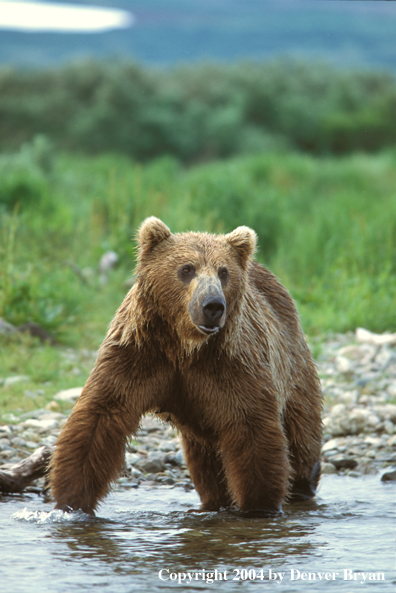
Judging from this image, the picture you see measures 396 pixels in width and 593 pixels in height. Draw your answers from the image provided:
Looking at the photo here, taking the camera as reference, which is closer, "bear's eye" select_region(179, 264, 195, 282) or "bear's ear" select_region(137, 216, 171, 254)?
"bear's eye" select_region(179, 264, 195, 282)

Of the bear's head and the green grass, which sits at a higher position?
the green grass

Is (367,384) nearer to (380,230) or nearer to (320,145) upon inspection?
(380,230)

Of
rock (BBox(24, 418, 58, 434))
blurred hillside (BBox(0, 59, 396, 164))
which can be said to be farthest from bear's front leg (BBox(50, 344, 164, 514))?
blurred hillside (BBox(0, 59, 396, 164))

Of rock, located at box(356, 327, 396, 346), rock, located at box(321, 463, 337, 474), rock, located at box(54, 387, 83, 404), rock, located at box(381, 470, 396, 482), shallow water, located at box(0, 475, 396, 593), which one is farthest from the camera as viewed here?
rock, located at box(356, 327, 396, 346)

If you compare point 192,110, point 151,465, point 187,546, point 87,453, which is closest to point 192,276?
point 87,453

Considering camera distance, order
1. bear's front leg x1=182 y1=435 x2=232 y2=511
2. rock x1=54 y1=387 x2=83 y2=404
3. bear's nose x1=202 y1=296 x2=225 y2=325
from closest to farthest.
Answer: bear's nose x1=202 y1=296 x2=225 y2=325, bear's front leg x1=182 y1=435 x2=232 y2=511, rock x1=54 y1=387 x2=83 y2=404

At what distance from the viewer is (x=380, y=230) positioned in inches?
400

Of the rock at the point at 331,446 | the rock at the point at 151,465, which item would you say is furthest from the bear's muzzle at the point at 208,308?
the rock at the point at 331,446

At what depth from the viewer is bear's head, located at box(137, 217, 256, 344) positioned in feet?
12.1

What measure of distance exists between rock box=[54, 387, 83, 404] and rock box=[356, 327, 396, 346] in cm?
324

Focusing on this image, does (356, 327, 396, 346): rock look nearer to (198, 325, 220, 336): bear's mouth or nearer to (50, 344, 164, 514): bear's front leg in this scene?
(50, 344, 164, 514): bear's front leg

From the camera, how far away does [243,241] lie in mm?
4121

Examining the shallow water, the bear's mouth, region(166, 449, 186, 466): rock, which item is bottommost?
the shallow water

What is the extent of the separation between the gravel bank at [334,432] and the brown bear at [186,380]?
1.00 m
